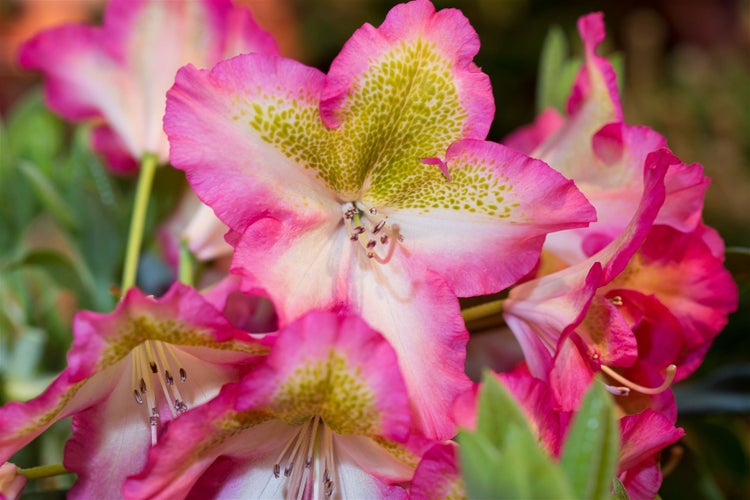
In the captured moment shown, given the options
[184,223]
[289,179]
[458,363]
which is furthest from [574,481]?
[184,223]

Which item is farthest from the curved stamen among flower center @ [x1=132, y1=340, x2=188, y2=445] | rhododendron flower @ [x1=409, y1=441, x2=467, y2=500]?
flower center @ [x1=132, y1=340, x2=188, y2=445]

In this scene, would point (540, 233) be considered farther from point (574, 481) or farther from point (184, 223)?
point (184, 223)

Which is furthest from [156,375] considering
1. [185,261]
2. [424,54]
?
[424,54]

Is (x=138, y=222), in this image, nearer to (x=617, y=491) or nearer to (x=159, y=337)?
(x=159, y=337)

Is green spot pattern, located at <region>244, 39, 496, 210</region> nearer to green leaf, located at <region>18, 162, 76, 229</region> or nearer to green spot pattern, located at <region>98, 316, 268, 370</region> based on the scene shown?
green spot pattern, located at <region>98, 316, 268, 370</region>

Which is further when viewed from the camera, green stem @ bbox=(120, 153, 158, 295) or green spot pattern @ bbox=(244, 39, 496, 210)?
green stem @ bbox=(120, 153, 158, 295)

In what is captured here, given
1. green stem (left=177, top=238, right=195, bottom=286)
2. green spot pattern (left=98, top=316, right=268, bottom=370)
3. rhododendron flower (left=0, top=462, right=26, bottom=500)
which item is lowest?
rhododendron flower (left=0, top=462, right=26, bottom=500)
